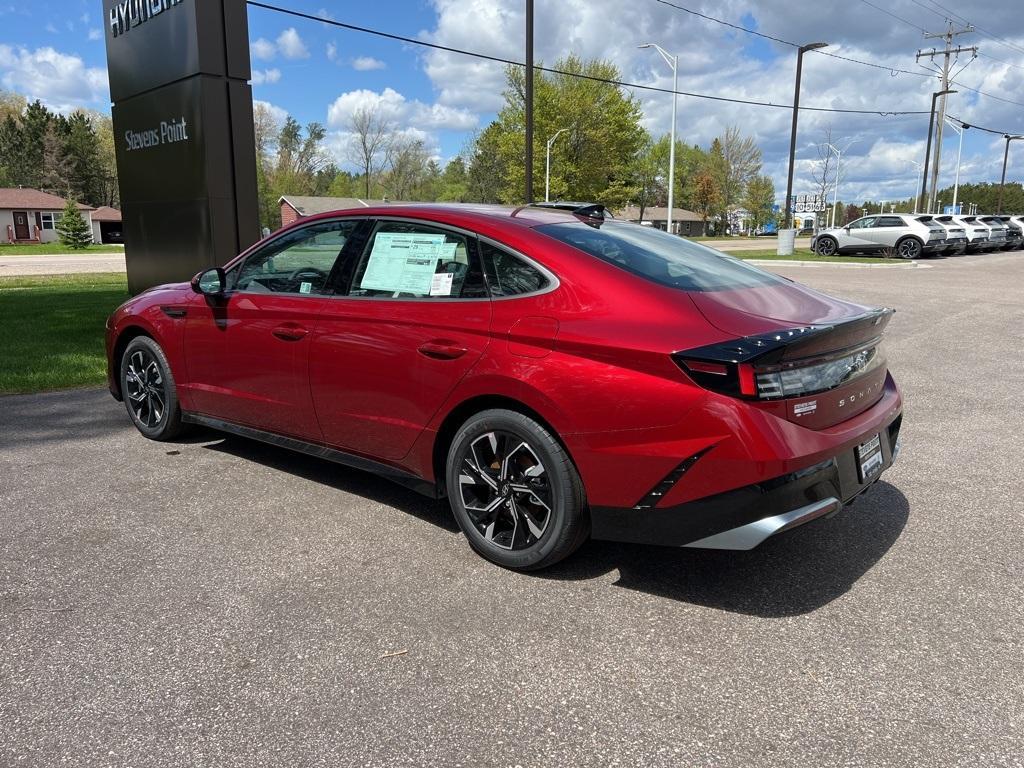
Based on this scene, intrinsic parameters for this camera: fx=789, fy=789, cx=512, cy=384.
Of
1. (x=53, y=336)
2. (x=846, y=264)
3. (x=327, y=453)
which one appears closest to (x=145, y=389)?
(x=327, y=453)

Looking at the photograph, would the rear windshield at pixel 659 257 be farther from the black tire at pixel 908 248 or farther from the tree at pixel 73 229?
the tree at pixel 73 229

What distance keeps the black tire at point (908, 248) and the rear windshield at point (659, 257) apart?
2829 centimetres

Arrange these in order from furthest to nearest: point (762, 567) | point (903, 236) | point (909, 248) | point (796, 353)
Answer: point (909, 248)
point (903, 236)
point (762, 567)
point (796, 353)

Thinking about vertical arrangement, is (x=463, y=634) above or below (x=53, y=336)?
below

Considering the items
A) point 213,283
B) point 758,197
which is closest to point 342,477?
point 213,283

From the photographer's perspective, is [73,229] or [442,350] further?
[73,229]

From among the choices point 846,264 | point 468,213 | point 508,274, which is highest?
point 468,213

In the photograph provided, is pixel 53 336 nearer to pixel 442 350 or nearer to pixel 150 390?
pixel 150 390

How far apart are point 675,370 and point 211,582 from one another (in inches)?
85.1

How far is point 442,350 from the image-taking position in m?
3.58

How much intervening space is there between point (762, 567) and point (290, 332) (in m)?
2.68

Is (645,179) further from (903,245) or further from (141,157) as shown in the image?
(141,157)

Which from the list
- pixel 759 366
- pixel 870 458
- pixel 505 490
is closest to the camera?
pixel 759 366

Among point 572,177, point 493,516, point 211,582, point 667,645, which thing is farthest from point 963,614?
point 572,177
